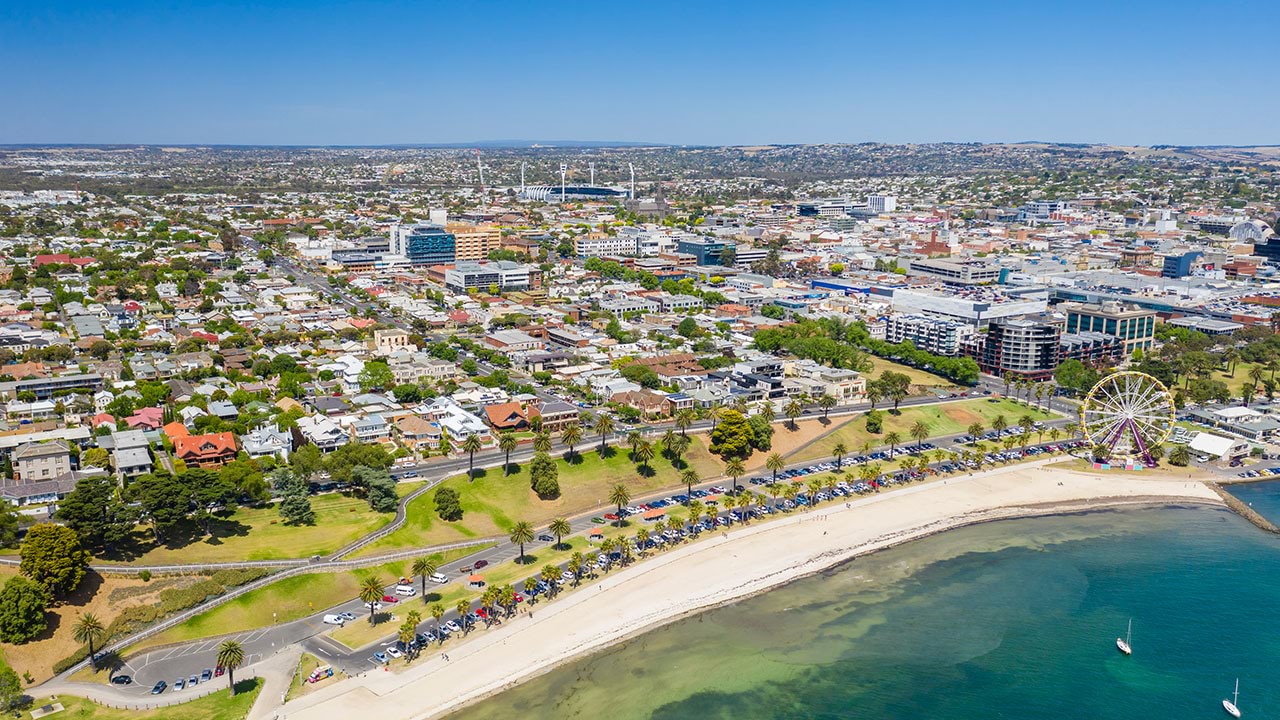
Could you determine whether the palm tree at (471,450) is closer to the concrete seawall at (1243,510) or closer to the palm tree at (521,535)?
the palm tree at (521,535)

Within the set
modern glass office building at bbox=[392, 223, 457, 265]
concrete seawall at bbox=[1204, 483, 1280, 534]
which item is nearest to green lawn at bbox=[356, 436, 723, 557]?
concrete seawall at bbox=[1204, 483, 1280, 534]

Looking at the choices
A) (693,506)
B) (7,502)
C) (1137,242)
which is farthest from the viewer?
(1137,242)

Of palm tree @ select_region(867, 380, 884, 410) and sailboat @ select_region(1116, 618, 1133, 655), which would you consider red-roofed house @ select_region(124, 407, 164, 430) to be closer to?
palm tree @ select_region(867, 380, 884, 410)

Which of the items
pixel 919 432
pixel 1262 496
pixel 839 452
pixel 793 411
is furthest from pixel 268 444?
pixel 1262 496

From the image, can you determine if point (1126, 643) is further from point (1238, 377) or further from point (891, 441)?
point (1238, 377)

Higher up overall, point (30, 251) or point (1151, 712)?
point (30, 251)

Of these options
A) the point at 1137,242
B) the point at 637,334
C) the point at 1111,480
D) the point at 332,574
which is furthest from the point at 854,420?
the point at 1137,242

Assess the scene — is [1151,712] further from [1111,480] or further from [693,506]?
[1111,480]
